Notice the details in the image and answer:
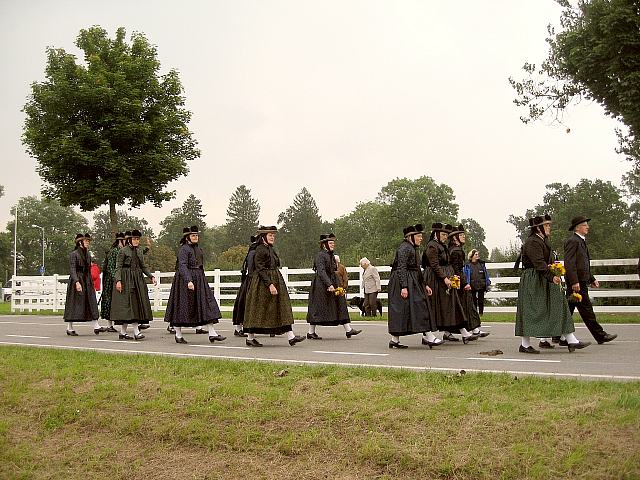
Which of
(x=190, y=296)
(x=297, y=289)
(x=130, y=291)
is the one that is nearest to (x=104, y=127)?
(x=297, y=289)

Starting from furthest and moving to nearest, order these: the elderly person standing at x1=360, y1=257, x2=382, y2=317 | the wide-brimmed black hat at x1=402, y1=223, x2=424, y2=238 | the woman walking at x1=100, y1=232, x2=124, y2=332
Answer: the elderly person standing at x1=360, y1=257, x2=382, y2=317 < the woman walking at x1=100, y1=232, x2=124, y2=332 < the wide-brimmed black hat at x1=402, y1=223, x2=424, y2=238

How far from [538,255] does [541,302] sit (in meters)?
0.73

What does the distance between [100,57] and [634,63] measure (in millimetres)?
20668

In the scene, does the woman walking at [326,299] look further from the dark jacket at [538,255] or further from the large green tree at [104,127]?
the large green tree at [104,127]

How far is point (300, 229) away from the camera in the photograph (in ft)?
369

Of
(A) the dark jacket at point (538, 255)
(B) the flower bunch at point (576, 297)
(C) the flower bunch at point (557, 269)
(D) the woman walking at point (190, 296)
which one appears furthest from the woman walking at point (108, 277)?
(B) the flower bunch at point (576, 297)

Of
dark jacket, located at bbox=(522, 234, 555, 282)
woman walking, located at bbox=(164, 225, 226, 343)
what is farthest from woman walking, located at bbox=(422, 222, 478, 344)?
woman walking, located at bbox=(164, 225, 226, 343)

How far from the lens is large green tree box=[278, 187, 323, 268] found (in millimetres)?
110438

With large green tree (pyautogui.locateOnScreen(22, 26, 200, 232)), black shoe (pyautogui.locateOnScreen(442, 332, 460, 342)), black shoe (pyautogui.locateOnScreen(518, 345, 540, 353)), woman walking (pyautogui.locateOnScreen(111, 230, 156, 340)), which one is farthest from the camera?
large green tree (pyautogui.locateOnScreen(22, 26, 200, 232))

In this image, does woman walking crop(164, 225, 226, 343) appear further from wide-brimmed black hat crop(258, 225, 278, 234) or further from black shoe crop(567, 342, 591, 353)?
black shoe crop(567, 342, 591, 353)

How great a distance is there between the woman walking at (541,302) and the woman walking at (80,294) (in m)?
10.6

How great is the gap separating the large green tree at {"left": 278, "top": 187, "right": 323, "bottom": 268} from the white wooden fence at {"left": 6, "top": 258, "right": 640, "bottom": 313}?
75.1 meters

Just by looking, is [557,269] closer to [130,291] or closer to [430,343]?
[430,343]

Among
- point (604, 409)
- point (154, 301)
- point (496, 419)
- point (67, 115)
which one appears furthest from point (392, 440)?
point (67, 115)
